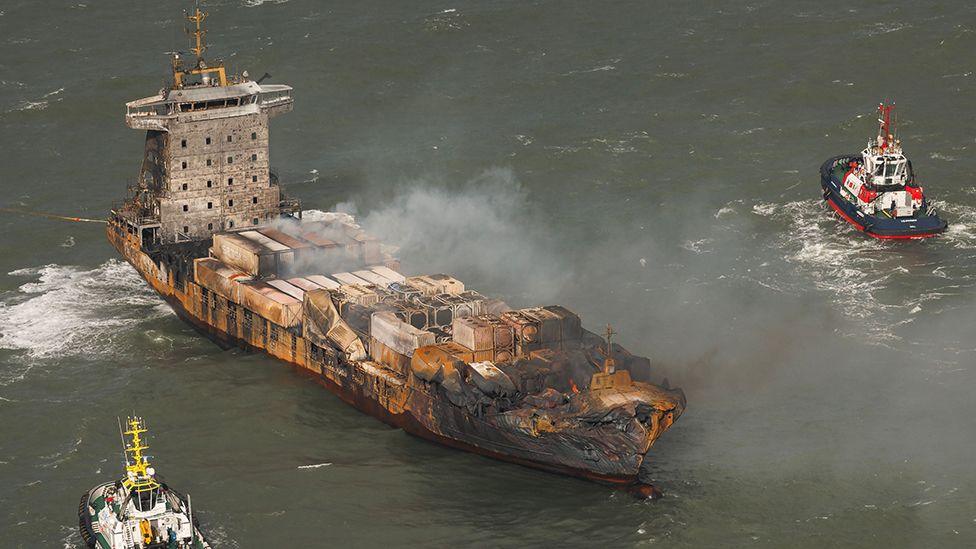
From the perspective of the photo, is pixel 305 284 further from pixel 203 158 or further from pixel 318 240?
pixel 203 158

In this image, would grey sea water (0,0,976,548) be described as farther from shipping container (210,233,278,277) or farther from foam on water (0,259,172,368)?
shipping container (210,233,278,277)

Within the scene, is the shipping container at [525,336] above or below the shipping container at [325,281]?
above

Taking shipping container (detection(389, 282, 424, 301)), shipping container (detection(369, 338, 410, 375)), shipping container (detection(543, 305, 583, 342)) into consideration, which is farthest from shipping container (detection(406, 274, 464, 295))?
shipping container (detection(543, 305, 583, 342))

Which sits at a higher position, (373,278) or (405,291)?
(405,291)

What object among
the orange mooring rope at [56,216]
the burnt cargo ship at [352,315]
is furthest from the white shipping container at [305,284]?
the orange mooring rope at [56,216]

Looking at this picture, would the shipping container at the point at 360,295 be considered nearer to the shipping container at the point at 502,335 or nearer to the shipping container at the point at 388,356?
the shipping container at the point at 388,356

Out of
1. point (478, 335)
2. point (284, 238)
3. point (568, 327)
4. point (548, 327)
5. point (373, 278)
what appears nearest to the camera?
point (478, 335)

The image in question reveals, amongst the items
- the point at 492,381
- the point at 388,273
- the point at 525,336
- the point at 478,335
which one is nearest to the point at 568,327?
the point at 525,336
